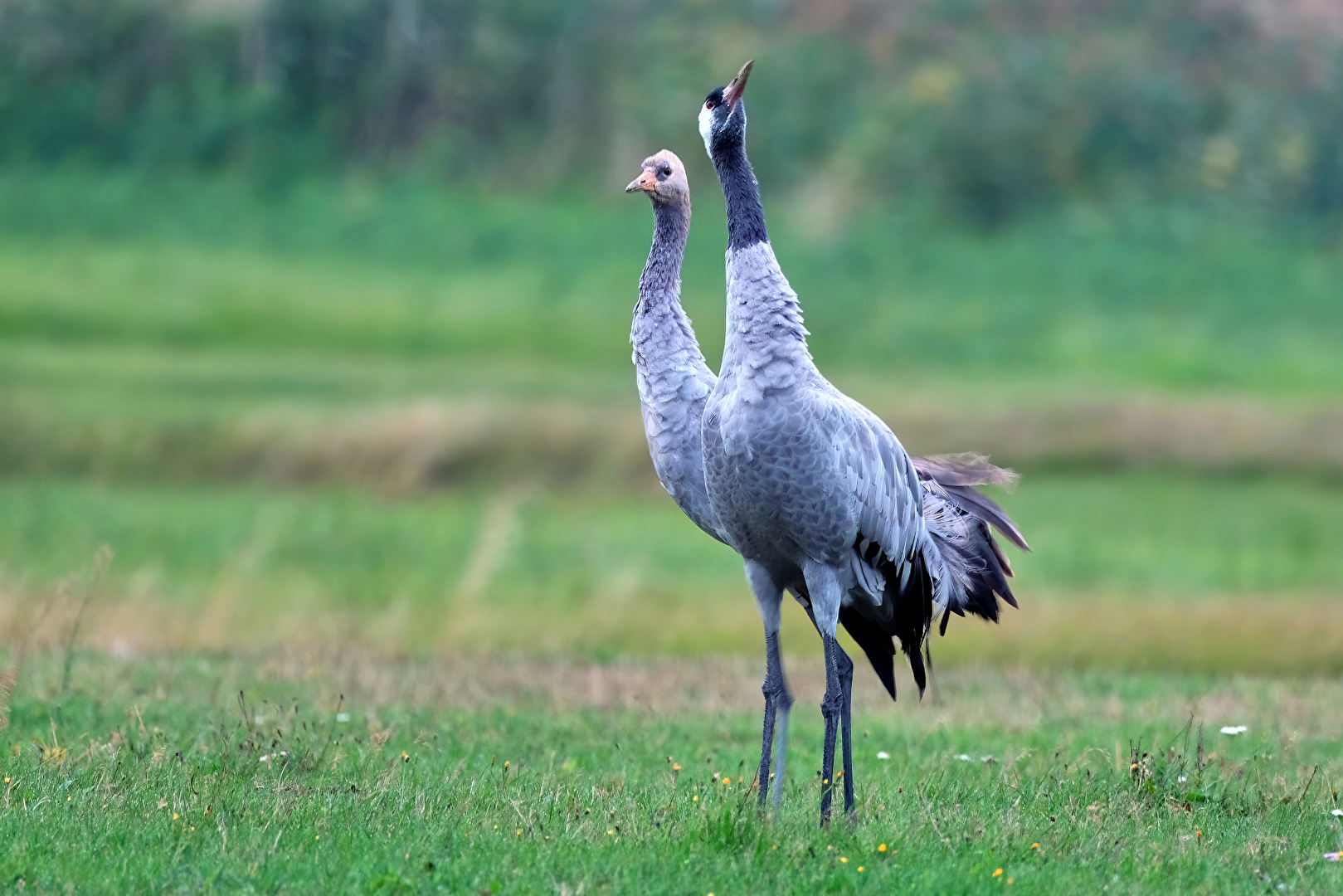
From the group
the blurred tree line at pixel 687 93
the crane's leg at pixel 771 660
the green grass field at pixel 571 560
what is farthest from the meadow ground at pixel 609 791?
the blurred tree line at pixel 687 93

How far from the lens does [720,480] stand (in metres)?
7.13

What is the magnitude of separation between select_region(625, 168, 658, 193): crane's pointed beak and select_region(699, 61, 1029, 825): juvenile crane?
86 centimetres

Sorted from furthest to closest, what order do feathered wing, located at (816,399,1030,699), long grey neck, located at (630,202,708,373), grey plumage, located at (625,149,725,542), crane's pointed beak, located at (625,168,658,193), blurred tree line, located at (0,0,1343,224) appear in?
blurred tree line, located at (0,0,1343,224) < crane's pointed beak, located at (625,168,658,193) < long grey neck, located at (630,202,708,373) < grey plumage, located at (625,149,725,542) < feathered wing, located at (816,399,1030,699)

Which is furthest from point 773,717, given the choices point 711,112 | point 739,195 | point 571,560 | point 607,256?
point 607,256

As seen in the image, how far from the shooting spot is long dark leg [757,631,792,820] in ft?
24.0

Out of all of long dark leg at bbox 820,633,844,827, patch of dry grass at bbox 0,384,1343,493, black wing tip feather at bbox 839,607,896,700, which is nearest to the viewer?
long dark leg at bbox 820,633,844,827

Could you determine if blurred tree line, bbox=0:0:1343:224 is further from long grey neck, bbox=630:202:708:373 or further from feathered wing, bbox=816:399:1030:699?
feathered wing, bbox=816:399:1030:699


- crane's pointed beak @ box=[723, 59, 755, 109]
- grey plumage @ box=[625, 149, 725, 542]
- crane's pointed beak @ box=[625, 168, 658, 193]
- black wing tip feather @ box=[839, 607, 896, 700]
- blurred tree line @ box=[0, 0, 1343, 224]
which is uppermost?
blurred tree line @ box=[0, 0, 1343, 224]

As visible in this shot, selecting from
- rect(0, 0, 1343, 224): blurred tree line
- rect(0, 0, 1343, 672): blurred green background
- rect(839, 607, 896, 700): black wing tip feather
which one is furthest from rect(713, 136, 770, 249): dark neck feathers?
rect(0, 0, 1343, 224): blurred tree line

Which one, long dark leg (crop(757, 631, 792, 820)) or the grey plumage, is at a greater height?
the grey plumage

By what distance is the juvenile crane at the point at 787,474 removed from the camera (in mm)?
6977

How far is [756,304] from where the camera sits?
7.12m

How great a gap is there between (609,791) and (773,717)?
94cm

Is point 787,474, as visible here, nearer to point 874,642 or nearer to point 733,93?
point 733,93
